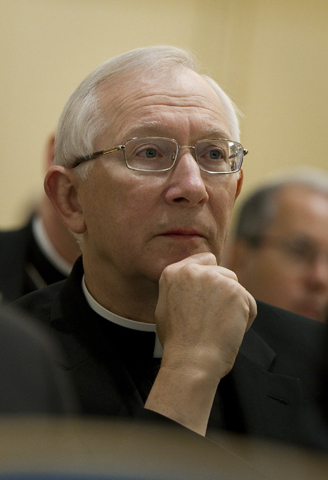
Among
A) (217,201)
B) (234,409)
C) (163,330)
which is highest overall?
(217,201)

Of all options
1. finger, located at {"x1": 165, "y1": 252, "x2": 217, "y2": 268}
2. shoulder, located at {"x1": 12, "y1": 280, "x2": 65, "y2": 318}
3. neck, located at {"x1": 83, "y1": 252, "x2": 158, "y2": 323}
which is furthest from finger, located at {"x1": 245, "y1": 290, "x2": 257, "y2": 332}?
shoulder, located at {"x1": 12, "y1": 280, "x2": 65, "y2": 318}

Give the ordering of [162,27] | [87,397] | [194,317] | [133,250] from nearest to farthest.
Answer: [87,397] → [194,317] → [133,250] → [162,27]

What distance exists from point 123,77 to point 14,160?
0.36 m

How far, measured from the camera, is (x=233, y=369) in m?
1.63

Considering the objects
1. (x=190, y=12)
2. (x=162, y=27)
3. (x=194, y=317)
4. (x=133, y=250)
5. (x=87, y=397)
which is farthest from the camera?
(x=190, y=12)

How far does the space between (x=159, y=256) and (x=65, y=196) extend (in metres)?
0.32

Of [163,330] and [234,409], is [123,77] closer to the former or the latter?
[163,330]

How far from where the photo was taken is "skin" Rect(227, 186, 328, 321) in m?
1.96

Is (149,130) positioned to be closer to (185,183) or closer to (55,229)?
(185,183)

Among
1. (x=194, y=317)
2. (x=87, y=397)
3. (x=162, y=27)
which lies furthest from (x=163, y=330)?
(x=162, y=27)

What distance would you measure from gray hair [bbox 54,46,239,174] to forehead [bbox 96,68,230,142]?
2 centimetres

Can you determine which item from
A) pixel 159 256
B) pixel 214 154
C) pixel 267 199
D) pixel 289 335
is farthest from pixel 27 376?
pixel 267 199

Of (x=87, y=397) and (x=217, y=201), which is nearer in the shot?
(x=87, y=397)

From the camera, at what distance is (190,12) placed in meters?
1.98
